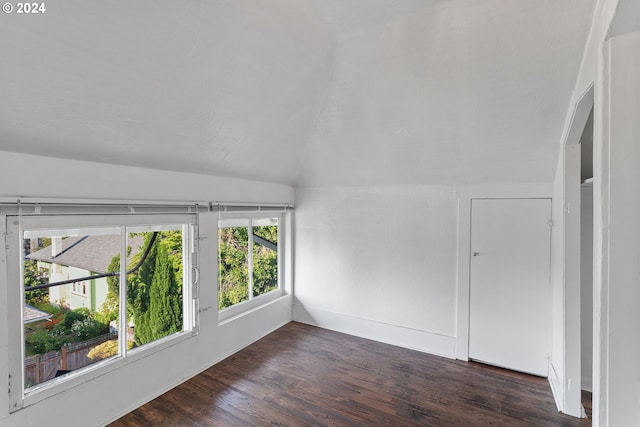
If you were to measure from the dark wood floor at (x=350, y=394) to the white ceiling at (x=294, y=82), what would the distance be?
6.12 ft

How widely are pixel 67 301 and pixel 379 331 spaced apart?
9.65ft

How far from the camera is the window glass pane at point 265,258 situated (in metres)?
3.81

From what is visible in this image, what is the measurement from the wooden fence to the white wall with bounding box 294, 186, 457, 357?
2343mm

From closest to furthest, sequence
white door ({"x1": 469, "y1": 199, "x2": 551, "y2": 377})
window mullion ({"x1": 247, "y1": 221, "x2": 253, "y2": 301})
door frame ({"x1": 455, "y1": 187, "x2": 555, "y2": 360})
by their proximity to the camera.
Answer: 1. white door ({"x1": 469, "y1": 199, "x2": 551, "y2": 377})
2. door frame ({"x1": 455, "y1": 187, "x2": 555, "y2": 360})
3. window mullion ({"x1": 247, "y1": 221, "x2": 253, "y2": 301})

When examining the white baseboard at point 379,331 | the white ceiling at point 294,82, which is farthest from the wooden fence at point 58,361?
the white baseboard at point 379,331

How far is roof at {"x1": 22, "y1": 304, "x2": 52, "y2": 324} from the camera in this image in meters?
1.93

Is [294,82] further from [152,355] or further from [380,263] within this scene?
[152,355]

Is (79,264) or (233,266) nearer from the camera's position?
(79,264)

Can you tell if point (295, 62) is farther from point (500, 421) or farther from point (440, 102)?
point (500, 421)

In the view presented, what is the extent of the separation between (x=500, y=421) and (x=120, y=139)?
3340mm

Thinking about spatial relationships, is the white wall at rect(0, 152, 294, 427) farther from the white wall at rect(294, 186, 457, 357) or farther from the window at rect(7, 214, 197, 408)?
the white wall at rect(294, 186, 457, 357)

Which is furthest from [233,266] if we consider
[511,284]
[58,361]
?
[511,284]

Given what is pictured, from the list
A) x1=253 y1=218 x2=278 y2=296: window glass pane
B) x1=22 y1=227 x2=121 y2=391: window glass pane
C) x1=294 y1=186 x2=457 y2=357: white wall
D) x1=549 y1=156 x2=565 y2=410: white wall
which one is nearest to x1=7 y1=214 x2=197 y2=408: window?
x1=22 y1=227 x2=121 y2=391: window glass pane

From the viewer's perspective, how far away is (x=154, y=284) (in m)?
2.72
